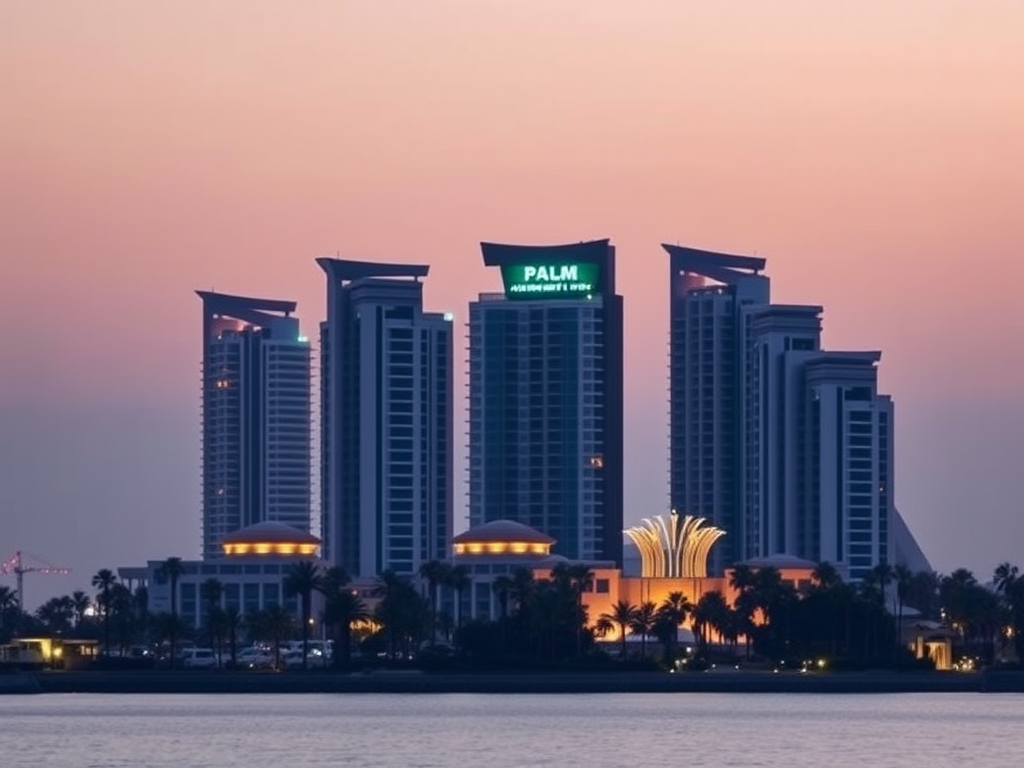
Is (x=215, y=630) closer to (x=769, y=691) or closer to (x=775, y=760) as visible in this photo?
(x=769, y=691)

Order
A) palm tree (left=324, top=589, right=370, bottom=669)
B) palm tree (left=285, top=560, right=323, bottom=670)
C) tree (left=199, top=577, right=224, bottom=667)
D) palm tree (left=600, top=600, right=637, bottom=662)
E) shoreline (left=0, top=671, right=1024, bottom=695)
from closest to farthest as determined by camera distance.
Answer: shoreline (left=0, top=671, right=1024, bottom=695), palm tree (left=324, top=589, right=370, bottom=669), palm tree (left=285, top=560, right=323, bottom=670), tree (left=199, top=577, right=224, bottom=667), palm tree (left=600, top=600, right=637, bottom=662)

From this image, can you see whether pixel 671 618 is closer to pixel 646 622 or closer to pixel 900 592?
pixel 646 622

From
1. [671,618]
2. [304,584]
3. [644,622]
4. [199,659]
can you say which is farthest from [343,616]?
[671,618]

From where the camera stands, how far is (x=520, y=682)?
16712 cm

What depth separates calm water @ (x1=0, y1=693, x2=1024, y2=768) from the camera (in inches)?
4252

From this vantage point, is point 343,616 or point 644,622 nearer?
point 343,616

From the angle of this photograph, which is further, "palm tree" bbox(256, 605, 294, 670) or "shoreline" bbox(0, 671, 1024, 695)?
"palm tree" bbox(256, 605, 294, 670)

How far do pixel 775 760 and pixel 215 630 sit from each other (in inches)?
3201

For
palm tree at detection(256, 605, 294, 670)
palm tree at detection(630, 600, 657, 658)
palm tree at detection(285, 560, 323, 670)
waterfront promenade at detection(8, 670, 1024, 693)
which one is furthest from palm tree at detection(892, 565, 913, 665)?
palm tree at detection(256, 605, 294, 670)

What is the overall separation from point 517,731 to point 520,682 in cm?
4075

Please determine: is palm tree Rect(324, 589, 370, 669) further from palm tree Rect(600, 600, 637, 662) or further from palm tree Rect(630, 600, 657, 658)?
palm tree Rect(630, 600, 657, 658)

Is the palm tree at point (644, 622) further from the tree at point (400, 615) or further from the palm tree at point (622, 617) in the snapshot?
the tree at point (400, 615)

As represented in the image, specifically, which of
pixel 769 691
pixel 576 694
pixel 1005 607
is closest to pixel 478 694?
pixel 576 694

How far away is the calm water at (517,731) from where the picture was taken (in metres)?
108
